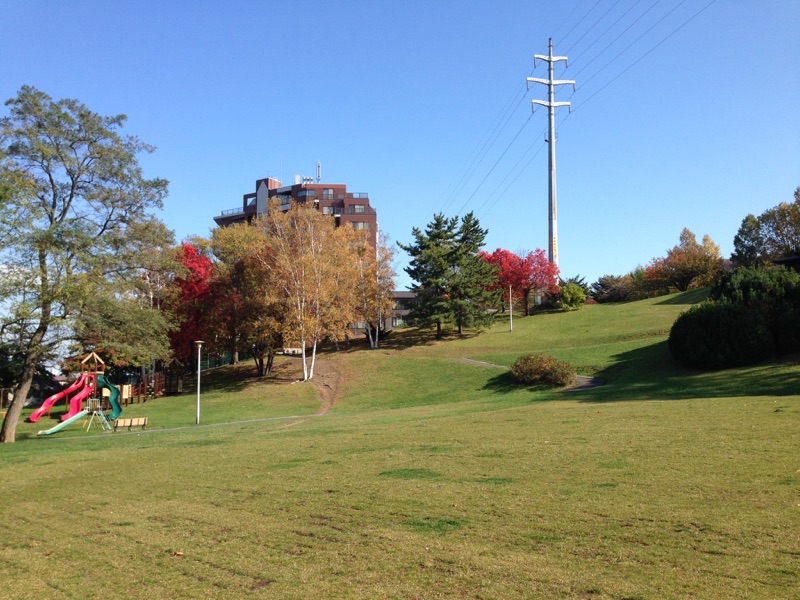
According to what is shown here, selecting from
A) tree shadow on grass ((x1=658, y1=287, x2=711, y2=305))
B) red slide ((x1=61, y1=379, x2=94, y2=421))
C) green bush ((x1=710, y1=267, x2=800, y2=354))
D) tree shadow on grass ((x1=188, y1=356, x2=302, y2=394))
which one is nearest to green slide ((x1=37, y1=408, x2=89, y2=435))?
red slide ((x1=61, y1=379, x2=94, y2=421))

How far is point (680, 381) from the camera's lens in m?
31.2

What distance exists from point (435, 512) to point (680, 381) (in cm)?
2666

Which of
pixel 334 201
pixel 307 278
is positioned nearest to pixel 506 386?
pixel 307 278

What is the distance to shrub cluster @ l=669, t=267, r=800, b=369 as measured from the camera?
110ft

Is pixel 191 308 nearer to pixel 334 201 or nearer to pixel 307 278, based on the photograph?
pixel 307 278

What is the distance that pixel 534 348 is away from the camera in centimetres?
5256

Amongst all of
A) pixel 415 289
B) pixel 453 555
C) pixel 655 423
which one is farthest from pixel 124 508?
pixel 415 289

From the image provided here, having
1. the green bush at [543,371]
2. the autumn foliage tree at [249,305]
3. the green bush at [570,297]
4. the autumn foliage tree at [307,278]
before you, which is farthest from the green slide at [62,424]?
the green bush at [570,297]

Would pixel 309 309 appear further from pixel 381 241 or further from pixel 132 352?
pixel 132 352

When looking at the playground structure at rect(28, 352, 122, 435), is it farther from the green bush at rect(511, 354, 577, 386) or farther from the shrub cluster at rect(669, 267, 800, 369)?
the shrub cluster at rect(669, 267, 800, 369)

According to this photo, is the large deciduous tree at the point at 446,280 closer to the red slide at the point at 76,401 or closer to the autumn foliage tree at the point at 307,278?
the autumn foliage tree at the point at 307,278

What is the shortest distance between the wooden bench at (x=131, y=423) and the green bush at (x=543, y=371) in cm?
2144

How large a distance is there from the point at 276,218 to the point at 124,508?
42.6 meters

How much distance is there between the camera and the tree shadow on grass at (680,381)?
25.5 m
